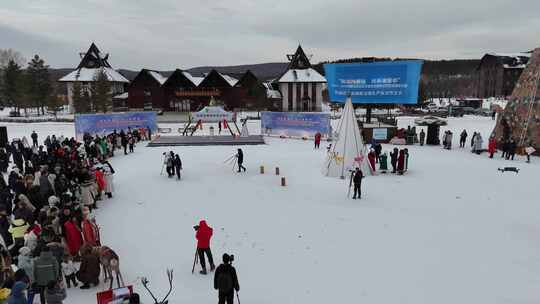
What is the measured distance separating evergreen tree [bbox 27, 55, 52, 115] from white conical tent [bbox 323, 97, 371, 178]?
166 ft

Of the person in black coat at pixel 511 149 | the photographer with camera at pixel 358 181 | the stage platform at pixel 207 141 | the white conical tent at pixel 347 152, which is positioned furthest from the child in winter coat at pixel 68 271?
the person in black coat at pixel 511 149

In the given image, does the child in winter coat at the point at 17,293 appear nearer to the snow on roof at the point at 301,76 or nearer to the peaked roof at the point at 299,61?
the snow on roof at the point at 301,76

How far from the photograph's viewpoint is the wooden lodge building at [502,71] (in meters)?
78.2

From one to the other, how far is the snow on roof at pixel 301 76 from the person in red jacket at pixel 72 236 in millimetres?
50344

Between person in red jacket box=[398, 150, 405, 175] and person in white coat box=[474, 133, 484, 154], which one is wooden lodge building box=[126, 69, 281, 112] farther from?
person in red jacket box=[398, 150, 405, 175]

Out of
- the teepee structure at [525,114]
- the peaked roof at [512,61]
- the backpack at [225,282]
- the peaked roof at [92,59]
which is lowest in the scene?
the backpack at [225,282]

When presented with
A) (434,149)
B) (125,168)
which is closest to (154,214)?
(125,168)

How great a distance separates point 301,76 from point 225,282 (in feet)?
174

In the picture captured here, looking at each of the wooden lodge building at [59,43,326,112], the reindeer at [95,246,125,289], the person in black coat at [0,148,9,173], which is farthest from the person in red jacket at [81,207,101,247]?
the wooden lodge building at [59,43,326,112]

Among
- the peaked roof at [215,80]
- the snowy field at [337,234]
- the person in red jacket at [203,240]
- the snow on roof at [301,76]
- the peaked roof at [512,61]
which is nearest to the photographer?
the snowy field at [337,234]

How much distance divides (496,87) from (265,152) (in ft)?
261

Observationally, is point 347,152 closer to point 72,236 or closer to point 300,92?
point 72,236

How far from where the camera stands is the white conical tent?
15.7 metres

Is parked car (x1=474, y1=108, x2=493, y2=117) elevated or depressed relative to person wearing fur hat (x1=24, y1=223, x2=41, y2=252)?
elevated
